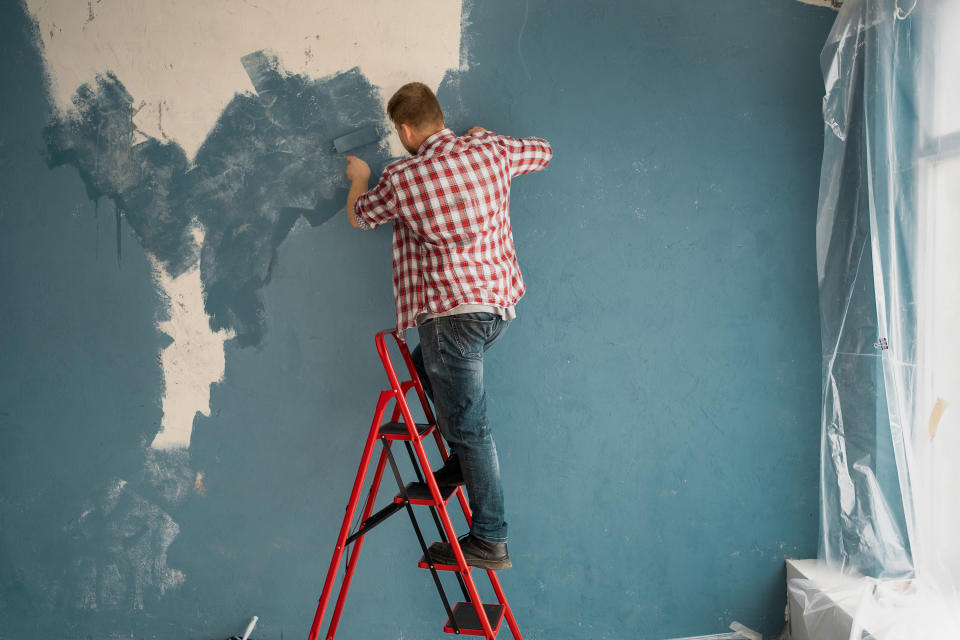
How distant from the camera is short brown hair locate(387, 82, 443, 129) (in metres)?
1.77

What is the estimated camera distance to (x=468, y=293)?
1.70 m

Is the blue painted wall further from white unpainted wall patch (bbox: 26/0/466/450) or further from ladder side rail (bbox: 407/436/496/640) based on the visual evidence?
ladder side rail (bbox: 407/436/496/640)

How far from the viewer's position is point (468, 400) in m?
1.73

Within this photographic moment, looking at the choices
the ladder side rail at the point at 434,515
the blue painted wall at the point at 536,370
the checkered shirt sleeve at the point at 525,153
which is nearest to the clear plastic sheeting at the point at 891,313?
the blue painted wall at the point at 536,370

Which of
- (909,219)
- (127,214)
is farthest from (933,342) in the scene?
(127,214)

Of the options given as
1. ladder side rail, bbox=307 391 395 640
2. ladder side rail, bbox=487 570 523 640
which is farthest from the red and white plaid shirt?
ladder side rail, bbox=487 570 523 640

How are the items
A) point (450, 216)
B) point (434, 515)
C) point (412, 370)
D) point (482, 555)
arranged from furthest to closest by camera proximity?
point (434, 515)
point (412, 370)
point (482, 555)
point (450, 216)

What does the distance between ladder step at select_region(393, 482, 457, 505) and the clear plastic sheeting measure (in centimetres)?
116

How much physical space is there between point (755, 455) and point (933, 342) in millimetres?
720

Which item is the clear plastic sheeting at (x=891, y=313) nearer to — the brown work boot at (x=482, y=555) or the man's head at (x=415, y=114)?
A: the brown work boot at (x=482, y=555)

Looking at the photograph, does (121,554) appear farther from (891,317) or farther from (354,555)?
(891,317)

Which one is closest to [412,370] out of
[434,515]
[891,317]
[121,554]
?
[434,515]

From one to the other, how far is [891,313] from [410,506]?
1.41 m

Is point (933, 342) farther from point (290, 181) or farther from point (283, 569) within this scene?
point (283, 569)
